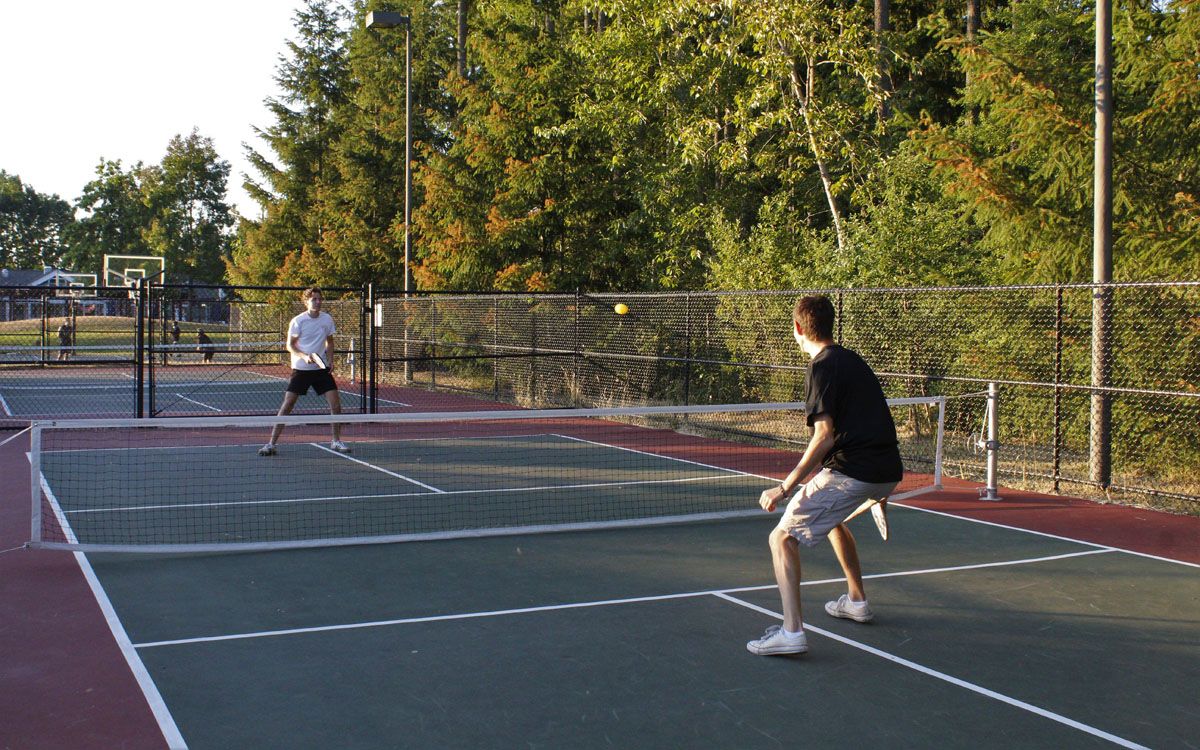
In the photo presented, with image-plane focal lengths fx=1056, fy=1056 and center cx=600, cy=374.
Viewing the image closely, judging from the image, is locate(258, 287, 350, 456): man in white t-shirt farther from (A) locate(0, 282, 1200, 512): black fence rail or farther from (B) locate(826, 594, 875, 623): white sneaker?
(B) locate(826, 594, 875, 623): white sneaker

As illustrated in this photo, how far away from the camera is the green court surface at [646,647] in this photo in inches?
181

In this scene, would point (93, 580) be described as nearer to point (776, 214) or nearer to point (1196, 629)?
point (1196, 629)

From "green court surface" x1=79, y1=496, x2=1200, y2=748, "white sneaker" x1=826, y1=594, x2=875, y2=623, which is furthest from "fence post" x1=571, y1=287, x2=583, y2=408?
"white sneaker" x1=826, y1=594, x2=875, y2=623

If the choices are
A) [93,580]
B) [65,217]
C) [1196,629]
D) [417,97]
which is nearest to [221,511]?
[93,580]

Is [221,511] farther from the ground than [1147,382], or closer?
closer

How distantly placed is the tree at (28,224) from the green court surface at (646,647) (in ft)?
418

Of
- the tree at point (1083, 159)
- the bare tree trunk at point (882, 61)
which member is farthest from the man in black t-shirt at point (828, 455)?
the bare tree trunk at point (882, 61)

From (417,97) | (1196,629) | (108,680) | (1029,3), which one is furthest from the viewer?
(417,97)

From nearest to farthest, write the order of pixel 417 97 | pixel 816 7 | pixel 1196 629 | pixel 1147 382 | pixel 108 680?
1. pixel 108 680
2. pixel 1196 629
3. pixel 1147 382
4. pixel 816 7
5. pixel 417 97

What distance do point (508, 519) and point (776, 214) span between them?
12.5 m

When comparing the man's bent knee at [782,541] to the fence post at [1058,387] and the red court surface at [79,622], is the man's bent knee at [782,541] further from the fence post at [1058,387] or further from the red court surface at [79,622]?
the fence post at [1058,387]

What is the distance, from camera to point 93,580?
706cm

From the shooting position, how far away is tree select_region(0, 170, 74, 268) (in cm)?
12075

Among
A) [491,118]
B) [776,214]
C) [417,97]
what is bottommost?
[776,214]
